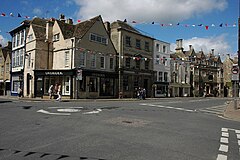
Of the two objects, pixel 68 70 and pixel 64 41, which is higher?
pixel 64 41

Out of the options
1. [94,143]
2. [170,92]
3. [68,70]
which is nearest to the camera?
[94,143]

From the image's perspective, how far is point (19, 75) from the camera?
116ft

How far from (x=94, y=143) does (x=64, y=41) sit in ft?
87.3

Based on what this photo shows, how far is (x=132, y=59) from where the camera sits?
38.5m

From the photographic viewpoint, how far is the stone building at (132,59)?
36719 mm

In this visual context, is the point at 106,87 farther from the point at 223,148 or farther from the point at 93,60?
the point at 223,148

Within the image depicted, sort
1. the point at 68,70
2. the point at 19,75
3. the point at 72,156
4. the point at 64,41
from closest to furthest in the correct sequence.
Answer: the point at 72,156 < the point at 68,70 < the point at 64,41 < the point at 19,75

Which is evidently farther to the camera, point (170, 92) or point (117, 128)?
point (170, 92)

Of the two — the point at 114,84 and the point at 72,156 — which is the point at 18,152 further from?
the point at 114,84

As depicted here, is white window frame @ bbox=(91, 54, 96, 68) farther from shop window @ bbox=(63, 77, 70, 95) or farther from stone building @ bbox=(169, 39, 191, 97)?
stone building @ bbox=(169, 39, 191, 97)

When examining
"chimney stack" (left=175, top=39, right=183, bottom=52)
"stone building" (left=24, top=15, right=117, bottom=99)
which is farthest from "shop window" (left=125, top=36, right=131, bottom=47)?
"chimney stack" (left=175, top=39, right=183, bottom=52)

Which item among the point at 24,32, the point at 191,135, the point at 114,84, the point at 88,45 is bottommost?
the point at 191,135

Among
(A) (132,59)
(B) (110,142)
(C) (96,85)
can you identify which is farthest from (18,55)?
(B) (110,142)

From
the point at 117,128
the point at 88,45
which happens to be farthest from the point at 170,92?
the point at 117,128
